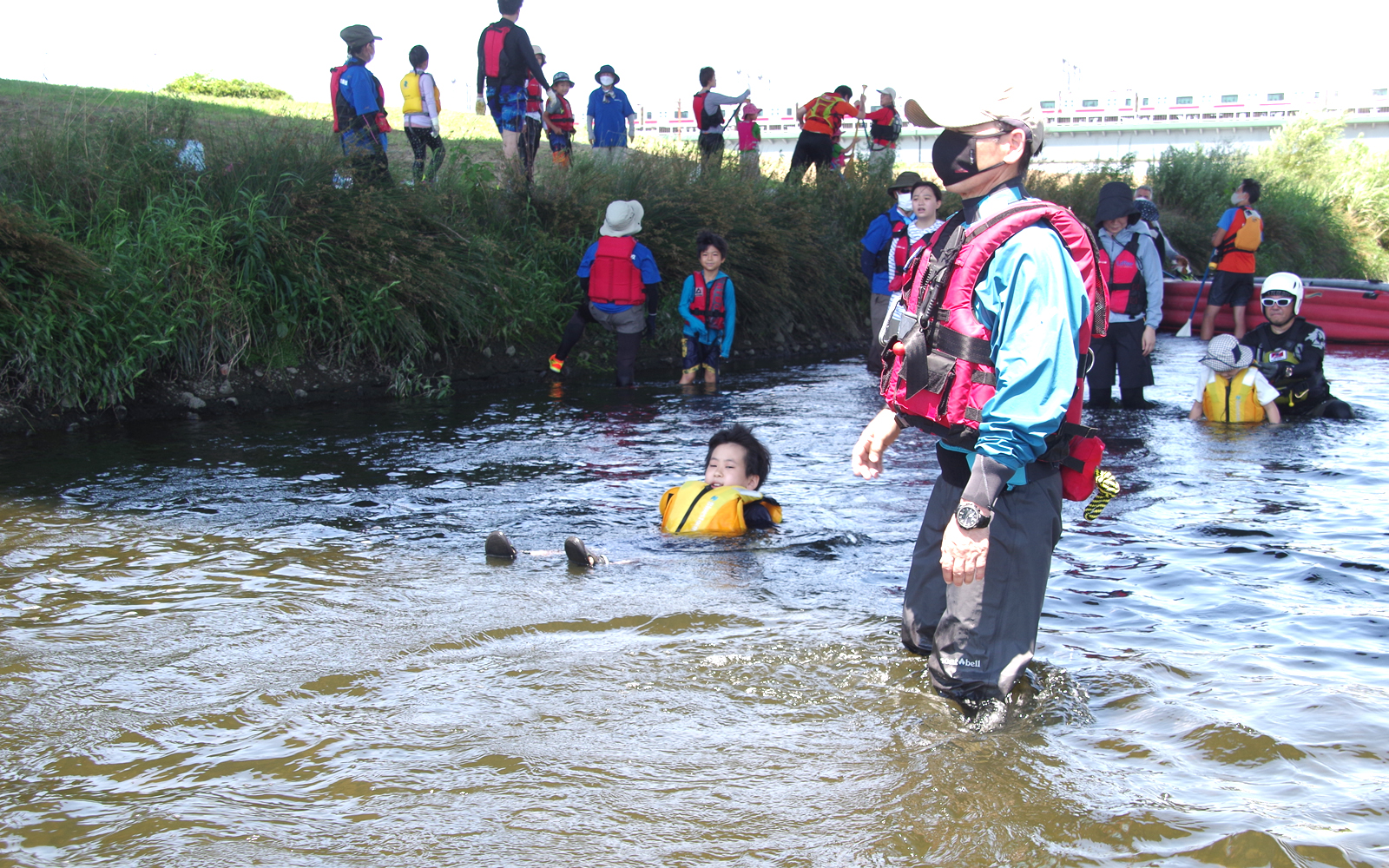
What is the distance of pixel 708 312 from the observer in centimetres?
1202

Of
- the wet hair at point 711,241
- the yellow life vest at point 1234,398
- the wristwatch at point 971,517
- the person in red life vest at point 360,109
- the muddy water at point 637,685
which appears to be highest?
the person in red life vest at point 360,109

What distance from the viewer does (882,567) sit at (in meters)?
5.55

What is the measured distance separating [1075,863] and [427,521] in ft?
14.4

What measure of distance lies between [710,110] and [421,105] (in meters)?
5.38

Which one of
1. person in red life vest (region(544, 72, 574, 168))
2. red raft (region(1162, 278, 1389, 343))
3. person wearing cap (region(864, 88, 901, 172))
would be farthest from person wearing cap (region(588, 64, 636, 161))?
red raft (region(1162, 278, 1389, 343))

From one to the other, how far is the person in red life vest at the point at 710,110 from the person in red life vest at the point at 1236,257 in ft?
24.4

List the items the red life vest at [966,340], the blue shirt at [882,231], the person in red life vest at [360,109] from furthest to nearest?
the blue shirt at [882,231] → the person in red life vest at [360,109] → the red life vest at [966,340]

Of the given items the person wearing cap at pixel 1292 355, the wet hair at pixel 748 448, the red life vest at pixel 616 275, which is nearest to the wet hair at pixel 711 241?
the red life vest at pixel 616 275

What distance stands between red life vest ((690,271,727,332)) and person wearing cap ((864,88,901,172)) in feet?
25.0

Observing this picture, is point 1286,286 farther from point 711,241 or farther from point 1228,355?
point 711,241

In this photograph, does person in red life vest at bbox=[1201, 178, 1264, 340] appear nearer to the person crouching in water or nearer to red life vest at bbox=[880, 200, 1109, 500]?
the person crouching in water

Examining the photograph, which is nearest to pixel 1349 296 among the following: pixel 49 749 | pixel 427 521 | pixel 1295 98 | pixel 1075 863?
pixel 427 521

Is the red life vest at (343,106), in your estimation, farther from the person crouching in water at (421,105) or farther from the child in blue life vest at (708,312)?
the child in blue life vest at (708,312)

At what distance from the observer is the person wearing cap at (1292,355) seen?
31.4ft
